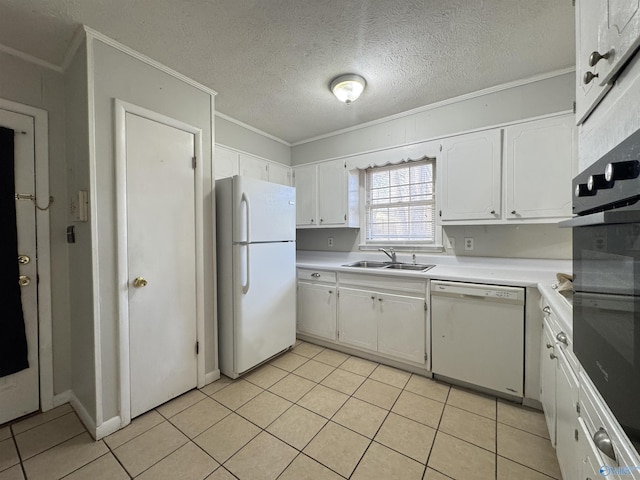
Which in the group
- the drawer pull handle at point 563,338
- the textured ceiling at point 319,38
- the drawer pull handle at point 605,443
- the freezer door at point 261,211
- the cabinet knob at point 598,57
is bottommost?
the drawer pull handle at point 605,443

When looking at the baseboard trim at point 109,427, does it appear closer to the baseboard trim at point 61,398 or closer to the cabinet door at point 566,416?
the baseboard trim at point 61,398

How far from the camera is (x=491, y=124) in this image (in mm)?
2355

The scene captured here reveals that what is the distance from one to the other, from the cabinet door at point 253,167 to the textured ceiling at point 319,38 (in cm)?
84

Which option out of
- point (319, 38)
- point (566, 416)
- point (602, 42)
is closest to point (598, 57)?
point (602, 42)

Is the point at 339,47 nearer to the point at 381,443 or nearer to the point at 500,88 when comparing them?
the point at 500,88

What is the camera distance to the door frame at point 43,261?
1.86 m

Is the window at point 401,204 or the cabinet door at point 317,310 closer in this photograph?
the cabinet door at point 317,310

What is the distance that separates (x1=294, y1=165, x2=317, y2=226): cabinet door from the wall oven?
2791 millimetres

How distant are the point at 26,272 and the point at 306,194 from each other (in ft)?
8.67

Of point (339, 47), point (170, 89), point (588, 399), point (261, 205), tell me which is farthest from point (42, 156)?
point (588, 399)

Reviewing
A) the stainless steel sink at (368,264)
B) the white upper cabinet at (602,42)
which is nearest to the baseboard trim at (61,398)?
the stainless steel sink at (368,264)

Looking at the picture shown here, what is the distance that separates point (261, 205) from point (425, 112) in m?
1.92

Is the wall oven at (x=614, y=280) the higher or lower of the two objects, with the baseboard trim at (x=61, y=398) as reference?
higher

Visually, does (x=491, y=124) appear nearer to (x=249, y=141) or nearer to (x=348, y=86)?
(x=348, y=86)
